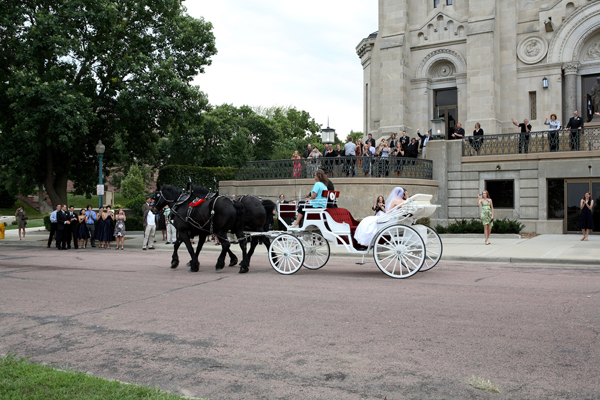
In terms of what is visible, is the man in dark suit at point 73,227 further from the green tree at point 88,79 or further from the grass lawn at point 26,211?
the grass lawn at point 26,211

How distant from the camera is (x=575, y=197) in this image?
21156mm

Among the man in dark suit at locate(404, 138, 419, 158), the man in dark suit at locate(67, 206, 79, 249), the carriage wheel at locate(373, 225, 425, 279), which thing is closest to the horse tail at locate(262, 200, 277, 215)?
the carriage wheel at locate(373, 225, 425, 279)

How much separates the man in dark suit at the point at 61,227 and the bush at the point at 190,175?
818 centimetres

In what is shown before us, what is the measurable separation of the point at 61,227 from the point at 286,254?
43.7ft

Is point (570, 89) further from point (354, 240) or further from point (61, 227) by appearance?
point (61, 227)

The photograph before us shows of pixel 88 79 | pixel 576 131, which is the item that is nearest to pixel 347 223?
pixel 576 131

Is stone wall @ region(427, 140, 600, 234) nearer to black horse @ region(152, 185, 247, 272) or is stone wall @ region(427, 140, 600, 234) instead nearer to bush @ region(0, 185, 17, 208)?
black horse @ region(152, 185, 247, 272)

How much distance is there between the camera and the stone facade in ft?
87.0

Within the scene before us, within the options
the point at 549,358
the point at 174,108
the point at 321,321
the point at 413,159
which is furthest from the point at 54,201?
the point at 549,358

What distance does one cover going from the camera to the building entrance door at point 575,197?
68.0 feet

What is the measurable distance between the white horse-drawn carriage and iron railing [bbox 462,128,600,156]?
13078mm

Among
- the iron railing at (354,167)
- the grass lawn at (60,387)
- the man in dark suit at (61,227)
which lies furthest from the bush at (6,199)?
the grass lawn at (60,387)

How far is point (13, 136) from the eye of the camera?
24875 millimetres

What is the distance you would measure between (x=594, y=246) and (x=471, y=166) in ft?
26.9
